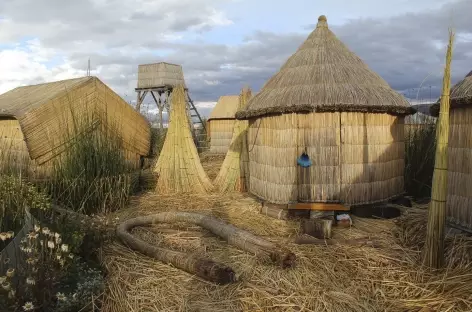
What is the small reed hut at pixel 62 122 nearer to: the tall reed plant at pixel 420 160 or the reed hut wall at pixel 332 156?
the reed hut wall at pixel 332 156

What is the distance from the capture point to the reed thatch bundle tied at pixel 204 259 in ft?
14.2

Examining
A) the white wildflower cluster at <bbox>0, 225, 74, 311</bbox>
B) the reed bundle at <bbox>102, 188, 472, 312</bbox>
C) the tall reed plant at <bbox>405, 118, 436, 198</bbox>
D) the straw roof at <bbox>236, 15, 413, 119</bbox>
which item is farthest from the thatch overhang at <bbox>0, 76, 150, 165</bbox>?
the tall reed plant at <bbox>405, 118, 436, 198</bbox>

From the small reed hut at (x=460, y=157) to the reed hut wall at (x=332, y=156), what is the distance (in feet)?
4.86

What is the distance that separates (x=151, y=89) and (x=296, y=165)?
16.7 m

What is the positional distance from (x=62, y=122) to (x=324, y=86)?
5.26 metres

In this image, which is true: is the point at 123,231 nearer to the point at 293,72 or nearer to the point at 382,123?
the point at 293,72

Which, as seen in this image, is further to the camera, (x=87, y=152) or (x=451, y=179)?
(x=87, y=152)

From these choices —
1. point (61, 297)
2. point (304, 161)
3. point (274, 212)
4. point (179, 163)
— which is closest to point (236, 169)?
point (179, 163)

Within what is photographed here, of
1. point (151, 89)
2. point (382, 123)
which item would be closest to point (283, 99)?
point (382, 123)

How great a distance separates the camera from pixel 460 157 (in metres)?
5.24

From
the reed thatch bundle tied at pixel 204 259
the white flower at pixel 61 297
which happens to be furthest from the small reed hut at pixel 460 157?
the white flower at pixel 61 297

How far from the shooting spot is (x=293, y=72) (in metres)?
7.20

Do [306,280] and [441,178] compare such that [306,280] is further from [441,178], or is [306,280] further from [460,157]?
[460,157]

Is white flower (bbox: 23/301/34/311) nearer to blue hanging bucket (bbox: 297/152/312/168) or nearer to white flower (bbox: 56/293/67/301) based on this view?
white flower (bbox: 56/293/67/301)
